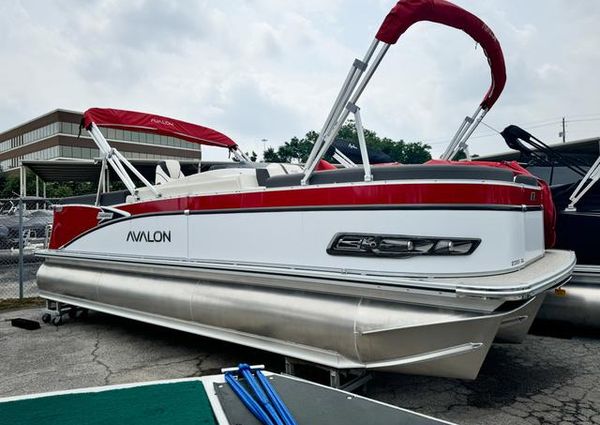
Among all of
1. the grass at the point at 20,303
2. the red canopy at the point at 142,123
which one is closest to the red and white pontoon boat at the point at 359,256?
the red canopy at the point at 142,123

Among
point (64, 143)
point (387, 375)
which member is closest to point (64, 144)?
point (64, 143)

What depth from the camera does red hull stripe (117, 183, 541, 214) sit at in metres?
2.85

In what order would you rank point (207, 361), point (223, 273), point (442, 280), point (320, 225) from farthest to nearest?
point (207, 361), point (223, 273), point (320, 225), point (442, 280)

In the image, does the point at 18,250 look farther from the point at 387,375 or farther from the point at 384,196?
the point at 384,196

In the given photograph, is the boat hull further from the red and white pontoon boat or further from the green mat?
the green mat

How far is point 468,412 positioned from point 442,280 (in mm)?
932

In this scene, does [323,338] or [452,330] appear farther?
[323,338]

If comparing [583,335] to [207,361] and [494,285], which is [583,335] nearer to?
[494,285]

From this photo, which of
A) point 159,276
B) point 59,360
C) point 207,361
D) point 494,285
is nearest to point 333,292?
point 494,285

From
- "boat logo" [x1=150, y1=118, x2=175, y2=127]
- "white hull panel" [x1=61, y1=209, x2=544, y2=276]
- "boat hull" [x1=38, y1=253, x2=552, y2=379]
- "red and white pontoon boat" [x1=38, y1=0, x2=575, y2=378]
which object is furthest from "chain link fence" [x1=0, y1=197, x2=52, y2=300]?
"red and white pontoon boat" [x1=38, y1=0, x2=575, y2=378]

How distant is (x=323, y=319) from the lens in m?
3.11

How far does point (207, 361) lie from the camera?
4.11m

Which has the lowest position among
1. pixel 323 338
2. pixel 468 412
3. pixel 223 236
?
pixel 468 412

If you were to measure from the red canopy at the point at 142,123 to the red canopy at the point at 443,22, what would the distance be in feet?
11.0
